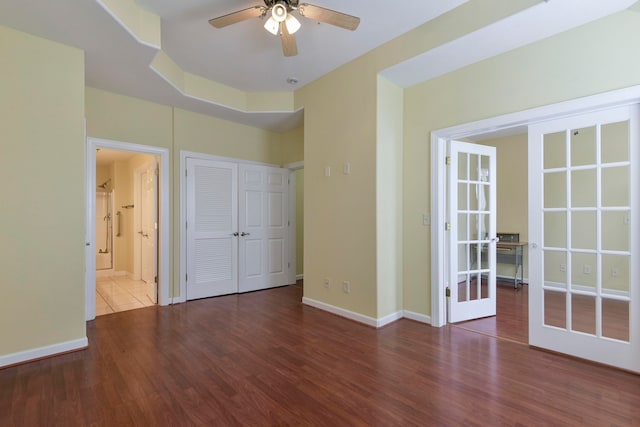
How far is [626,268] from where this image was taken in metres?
2.43

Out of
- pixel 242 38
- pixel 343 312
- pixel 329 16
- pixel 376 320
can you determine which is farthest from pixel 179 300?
pixel 329 16

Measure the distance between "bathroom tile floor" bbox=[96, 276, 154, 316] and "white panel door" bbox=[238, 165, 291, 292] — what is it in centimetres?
143

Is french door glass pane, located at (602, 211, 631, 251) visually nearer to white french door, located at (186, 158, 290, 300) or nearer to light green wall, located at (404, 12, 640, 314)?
light green wall, located at (404, 12, 640, 314)

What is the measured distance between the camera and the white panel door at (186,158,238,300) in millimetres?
4391

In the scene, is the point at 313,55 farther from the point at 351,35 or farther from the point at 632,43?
the point at 632,43

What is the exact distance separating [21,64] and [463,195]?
14.3 feet

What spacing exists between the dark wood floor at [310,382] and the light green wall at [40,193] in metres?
0.38

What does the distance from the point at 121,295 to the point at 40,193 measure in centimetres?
266

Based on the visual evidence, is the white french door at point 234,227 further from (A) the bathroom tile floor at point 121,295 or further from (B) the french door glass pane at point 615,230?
(B) the french door glass pane at point 615,230

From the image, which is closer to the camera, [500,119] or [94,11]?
[94,11]

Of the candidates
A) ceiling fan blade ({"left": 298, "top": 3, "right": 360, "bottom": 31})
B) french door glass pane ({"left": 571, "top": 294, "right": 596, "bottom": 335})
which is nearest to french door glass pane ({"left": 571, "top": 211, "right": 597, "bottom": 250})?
french door glass pane ({"left": 571, "top": 294, "right": 596, "bottom": 335})

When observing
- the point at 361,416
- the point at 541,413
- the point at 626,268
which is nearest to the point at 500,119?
the point at 626,268

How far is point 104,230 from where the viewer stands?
7.02 metres

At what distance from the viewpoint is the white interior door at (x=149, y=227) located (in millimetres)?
4258
